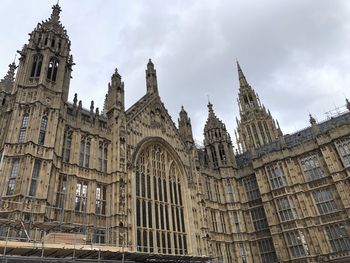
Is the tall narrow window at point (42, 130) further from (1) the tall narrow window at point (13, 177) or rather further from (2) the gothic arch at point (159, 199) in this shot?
(2) the gothic arch at point (159, 199)

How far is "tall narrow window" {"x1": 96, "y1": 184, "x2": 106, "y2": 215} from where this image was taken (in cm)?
2611

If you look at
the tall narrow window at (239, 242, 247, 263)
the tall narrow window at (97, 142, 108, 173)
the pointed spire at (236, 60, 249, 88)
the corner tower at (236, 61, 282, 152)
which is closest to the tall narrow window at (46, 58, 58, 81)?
the tall narrow window at (97, 142, 108, 173)

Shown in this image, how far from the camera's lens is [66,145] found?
2681 centimetres

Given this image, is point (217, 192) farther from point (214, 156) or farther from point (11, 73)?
point (11, 73)

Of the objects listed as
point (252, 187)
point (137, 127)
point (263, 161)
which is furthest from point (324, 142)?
point (137, 127)

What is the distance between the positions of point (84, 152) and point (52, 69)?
8.85 meters

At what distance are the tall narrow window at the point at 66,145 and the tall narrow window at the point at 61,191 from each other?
5.92 feet

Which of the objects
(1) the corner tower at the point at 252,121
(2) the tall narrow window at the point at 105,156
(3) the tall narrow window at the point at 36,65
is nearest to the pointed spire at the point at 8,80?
(3) the tall narrow window at the point at 36,65

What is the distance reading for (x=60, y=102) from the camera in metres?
27.1

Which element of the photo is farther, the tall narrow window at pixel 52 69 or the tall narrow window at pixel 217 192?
the tall narrow window at pixel 217 192

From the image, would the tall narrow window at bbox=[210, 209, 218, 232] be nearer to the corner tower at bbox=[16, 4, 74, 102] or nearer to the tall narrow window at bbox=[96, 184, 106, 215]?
the tall narrow window at bbox=[96, 184, 106, 215]

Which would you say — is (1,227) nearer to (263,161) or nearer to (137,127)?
(137,127)

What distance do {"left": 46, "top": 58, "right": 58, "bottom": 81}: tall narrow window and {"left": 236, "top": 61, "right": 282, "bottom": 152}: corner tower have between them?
58244 millimetres

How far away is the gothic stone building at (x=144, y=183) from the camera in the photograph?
70.7 feet
